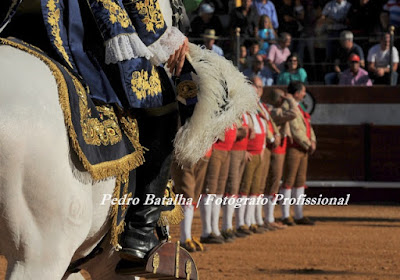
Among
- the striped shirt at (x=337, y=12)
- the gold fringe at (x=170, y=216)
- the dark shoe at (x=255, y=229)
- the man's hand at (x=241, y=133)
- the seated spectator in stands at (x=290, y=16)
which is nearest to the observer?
the gold fringe at (x=170, y=216)

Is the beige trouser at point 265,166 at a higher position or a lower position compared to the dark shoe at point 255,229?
higher

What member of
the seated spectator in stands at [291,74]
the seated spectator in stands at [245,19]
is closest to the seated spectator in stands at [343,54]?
the seated spectator in stands at [291,74]

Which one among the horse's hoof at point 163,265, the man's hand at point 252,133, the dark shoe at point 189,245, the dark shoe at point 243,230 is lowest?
the dark shoe at point 243,230

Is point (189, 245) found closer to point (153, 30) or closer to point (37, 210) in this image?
point (153, 30)

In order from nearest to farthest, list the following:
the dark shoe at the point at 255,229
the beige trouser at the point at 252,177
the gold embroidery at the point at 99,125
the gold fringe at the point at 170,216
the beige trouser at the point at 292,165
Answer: the gold embroidery at the point at 99,125, the gold fringe at the point at 170,216, the beige trouser at the point at 252,177, the dark shoe at the point at 255,229, the beige trouser at the point at 292,165

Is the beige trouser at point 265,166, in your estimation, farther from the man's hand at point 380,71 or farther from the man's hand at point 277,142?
the man's hand at point 380,71

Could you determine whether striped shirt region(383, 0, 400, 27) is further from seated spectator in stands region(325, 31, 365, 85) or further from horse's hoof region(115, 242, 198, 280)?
horse's hoof region(115, 242, 198, 280)

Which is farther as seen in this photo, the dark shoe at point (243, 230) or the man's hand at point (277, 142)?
the man's hand at point (277, 142)

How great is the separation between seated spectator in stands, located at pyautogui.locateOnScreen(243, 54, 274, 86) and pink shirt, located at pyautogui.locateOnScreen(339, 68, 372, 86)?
4.04 feet

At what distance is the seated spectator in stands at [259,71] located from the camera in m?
14.2

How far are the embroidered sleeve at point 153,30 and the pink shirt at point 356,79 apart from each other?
11895mm

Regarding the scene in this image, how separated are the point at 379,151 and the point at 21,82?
12460 millimetres

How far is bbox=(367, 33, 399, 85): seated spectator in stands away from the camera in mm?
14867

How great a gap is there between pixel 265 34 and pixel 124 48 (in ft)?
40.1
